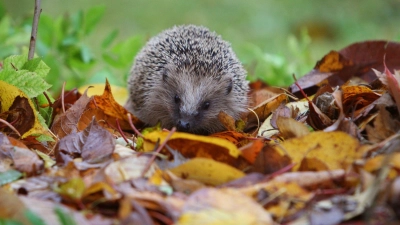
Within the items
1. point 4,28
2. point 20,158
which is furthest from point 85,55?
point 20,158

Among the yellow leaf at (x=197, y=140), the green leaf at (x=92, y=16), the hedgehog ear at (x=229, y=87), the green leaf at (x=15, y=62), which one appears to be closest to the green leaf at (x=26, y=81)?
the green leaf at (x=15, y=62)

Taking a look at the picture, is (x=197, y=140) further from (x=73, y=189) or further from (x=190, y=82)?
(x=190, y=82)

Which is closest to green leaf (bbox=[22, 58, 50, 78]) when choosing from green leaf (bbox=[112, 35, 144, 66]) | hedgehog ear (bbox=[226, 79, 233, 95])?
hedgehog ear (bbox=[226, 79, 233, 95])

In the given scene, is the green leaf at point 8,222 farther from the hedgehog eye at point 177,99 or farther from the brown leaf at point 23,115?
the hedgehog eye at point 177,99

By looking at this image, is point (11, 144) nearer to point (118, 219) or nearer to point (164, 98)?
point (118, 219)

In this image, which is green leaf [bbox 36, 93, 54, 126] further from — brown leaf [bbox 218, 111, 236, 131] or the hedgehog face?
brown leaf [bbox 218, 111, 236, 131]

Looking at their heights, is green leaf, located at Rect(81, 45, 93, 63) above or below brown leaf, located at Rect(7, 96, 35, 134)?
above
